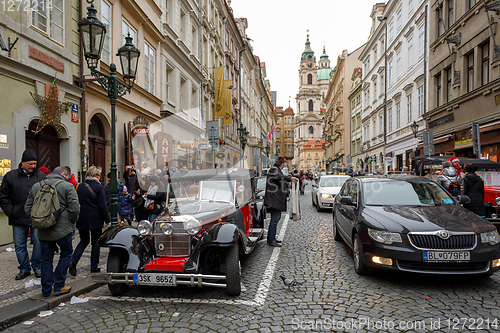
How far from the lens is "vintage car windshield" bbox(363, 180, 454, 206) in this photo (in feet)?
19.6

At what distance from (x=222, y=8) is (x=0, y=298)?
30.9 metres

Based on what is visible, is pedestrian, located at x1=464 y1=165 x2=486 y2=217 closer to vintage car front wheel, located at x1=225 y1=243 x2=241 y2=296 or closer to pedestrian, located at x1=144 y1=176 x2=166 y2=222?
vintage car front wheel, located at x1=225 y1=243 x2=241 y2=296

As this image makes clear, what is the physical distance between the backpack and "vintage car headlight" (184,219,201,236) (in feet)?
5.44

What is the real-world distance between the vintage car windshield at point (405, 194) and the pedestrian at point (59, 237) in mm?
4681

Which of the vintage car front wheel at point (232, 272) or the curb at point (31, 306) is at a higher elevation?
the vintage car front wheel at point (232, 272)

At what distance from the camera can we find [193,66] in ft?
74.7

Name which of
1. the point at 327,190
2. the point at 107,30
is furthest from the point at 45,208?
the point at 327,190

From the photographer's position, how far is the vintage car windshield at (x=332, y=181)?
47.3 ft

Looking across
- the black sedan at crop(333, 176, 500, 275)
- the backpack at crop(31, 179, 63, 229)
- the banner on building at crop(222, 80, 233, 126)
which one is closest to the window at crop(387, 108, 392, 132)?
the banner on building at crop(222, 80, 233, 126)

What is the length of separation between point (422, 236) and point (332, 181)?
9989 mm

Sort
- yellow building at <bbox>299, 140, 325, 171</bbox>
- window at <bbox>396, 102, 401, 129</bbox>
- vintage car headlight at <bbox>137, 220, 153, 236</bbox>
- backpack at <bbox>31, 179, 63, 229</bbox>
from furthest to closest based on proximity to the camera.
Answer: yellow building at <bbox>299, 140, 325, 171</bbox> → window at <bbox>396, 102, 401, 129</bbox> → vintage car headlight at <bbox>137, 220, 153, 236</bbox> → backpack at <bbox>31, 179, 63, 229</bbox>

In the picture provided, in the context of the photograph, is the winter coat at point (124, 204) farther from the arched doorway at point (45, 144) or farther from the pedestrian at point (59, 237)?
the pedestrian at point (59, 237)

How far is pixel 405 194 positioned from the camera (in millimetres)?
6199

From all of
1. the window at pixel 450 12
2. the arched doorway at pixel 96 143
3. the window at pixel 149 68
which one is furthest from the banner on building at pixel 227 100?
the arched doorway at pixel 96 143
